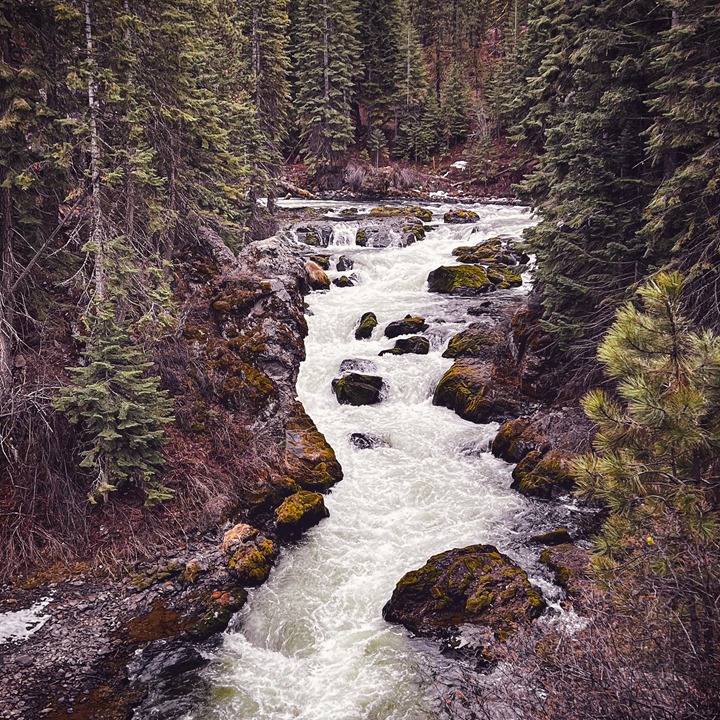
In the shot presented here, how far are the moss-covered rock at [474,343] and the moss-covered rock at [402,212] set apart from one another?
55.1ft

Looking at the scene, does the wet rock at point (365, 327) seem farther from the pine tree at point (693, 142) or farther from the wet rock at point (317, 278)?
the pine tree at point (693, 142)

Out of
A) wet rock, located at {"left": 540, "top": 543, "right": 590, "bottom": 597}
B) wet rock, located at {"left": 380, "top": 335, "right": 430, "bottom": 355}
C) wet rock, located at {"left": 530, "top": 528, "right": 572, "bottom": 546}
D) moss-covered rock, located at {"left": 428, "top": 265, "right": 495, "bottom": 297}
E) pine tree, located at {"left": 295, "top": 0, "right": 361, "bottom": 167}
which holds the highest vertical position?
pine tree, located at {"left": 295, "top": 0, "right": 361, "bottom": 167}

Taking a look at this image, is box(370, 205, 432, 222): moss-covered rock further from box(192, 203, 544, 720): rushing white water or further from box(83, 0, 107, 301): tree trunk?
box(83, 0, 107, 301): tree trunk

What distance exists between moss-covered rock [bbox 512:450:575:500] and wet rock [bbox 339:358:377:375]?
21.9ft

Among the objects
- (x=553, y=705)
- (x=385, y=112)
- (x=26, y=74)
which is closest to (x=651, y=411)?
(x=553, y=705)

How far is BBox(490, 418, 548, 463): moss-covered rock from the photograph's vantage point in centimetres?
1245

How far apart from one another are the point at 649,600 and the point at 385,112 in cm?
5107

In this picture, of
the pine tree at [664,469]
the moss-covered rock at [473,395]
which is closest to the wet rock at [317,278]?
the moss-covered rock at [473,395]

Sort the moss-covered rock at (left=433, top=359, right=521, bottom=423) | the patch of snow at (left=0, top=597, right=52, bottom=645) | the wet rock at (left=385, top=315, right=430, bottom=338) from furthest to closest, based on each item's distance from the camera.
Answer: the wet rock at (left=385, top=315, right=430, bottom=338)
the moss-covered rock at (left=433, top=359, right=521, bottom=423)
the patch of snow at (left=0, top=597, right=52, bottom=645)

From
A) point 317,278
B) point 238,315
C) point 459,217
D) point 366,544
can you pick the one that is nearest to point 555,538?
point 366,544

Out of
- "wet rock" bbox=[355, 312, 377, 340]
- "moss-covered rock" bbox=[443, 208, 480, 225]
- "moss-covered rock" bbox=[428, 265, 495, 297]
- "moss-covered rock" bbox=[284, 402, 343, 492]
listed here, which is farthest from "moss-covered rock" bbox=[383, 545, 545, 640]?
"moss-covered rock" bbox=[443, 208, 480, 225]

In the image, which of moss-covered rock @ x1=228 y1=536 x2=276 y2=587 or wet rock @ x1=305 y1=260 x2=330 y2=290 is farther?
wet rock @ x1=305 y1=260 x2=330 y2=290

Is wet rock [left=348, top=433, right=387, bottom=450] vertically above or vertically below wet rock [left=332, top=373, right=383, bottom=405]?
below

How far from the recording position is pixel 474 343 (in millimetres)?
16875
